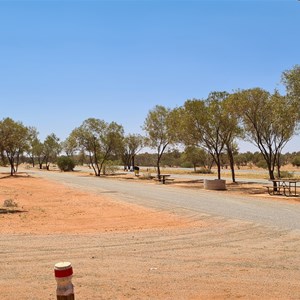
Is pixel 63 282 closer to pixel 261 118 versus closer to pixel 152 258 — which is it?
pixel 152 258

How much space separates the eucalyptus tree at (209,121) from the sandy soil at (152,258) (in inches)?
798

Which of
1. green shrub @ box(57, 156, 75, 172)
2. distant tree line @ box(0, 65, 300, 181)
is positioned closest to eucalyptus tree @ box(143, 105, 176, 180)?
distant tree line @ box(0, 65, 300, 181)

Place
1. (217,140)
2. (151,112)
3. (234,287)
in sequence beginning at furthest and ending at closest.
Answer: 1. (151,112)
2. (217,140)
3. (234,287)

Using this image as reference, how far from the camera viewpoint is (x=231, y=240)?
10.4 metres

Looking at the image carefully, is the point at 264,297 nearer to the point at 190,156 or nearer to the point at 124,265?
the point at 124,265

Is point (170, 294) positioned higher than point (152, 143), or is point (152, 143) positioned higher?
point (152, 143)

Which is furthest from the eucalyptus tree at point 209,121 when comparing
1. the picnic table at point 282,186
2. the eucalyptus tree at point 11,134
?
the eucalyptus tree at point 11,134

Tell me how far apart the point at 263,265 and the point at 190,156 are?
7083 centimetres

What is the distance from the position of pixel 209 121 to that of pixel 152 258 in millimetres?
26374

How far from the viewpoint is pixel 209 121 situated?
34000 mm

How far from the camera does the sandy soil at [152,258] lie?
6543mm

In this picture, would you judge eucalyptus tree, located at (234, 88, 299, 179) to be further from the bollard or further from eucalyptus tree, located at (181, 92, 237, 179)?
the bollard

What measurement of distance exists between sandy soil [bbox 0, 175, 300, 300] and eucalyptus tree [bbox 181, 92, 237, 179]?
2027 centimetres

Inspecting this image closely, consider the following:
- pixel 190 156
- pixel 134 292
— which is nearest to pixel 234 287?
pixel 134 292
